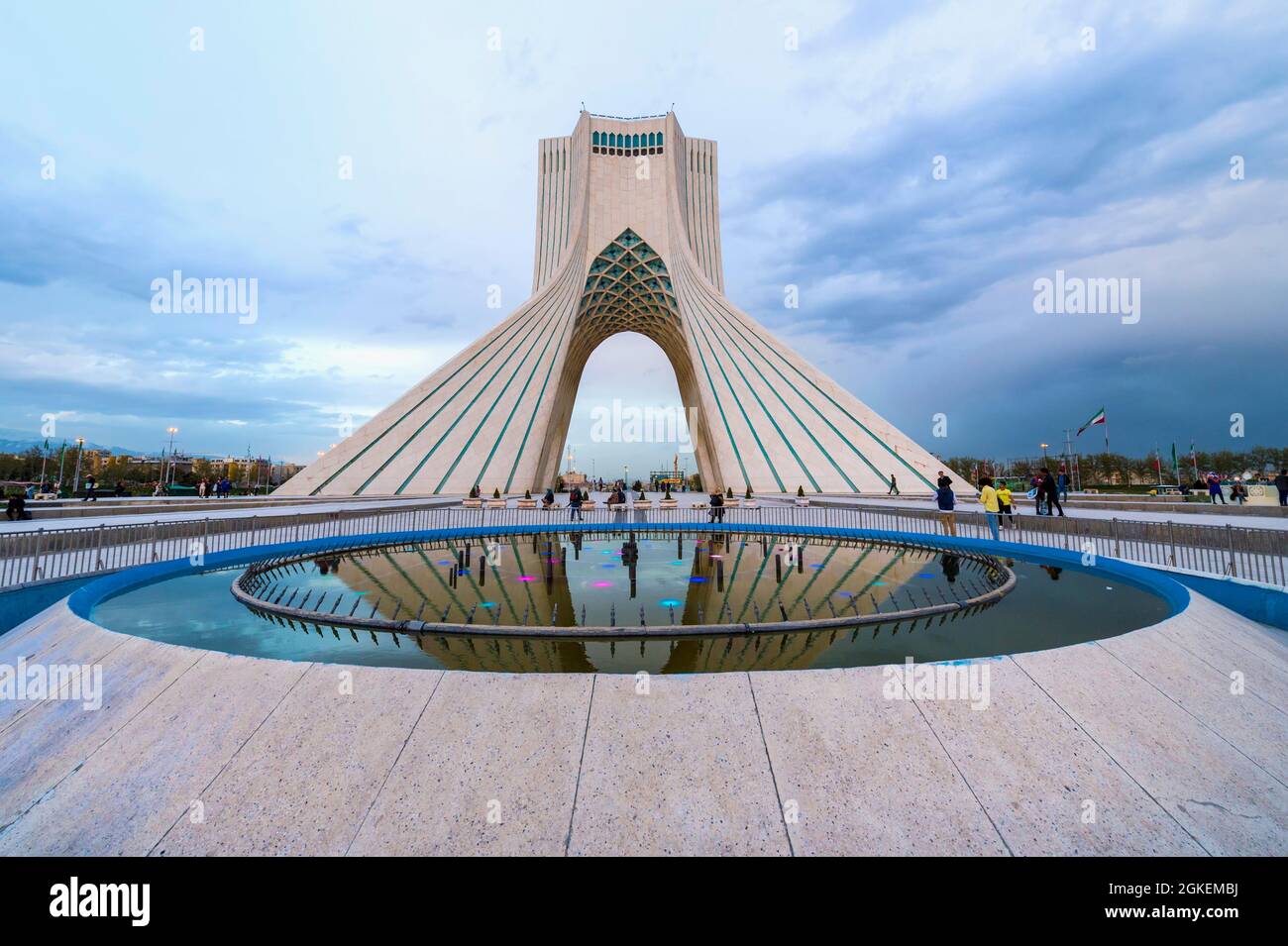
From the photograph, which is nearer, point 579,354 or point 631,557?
point 631,557

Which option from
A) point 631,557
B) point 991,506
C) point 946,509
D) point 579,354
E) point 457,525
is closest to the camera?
point 631,557

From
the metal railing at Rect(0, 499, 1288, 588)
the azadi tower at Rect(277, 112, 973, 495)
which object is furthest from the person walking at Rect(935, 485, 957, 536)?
the azadi tower at Rect(277, 112, 973, 495)

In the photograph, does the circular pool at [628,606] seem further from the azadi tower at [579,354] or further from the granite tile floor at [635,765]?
the azadi tower at [579,354]

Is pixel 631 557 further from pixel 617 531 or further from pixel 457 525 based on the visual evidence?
pixel 457 525

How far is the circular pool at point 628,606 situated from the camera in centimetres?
408

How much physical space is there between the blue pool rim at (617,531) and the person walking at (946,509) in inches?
12.4

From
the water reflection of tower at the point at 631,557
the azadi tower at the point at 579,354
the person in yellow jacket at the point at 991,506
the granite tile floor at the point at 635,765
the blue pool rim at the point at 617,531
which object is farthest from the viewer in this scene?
the azadi tower at the point at 579,354

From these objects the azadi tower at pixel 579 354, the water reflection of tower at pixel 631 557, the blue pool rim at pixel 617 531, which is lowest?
the water reflection of tower at pixel 631 557

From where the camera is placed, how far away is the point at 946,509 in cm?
1037

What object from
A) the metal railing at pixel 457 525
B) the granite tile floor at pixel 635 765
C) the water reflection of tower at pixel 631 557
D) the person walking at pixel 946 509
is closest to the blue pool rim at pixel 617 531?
the person walking at pixel 946 509

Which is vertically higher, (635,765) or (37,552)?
(37,552)

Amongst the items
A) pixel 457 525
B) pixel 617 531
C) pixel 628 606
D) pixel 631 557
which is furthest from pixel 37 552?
pixel 617 531

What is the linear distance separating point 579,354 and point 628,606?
31.5 metres

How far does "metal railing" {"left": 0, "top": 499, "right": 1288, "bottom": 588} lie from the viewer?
6.09m
